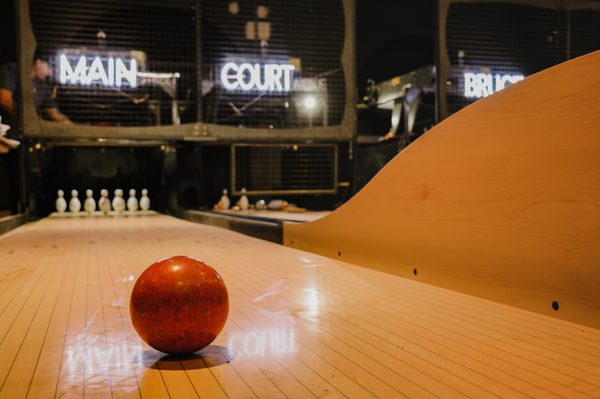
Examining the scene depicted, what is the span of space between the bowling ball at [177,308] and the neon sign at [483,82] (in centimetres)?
566

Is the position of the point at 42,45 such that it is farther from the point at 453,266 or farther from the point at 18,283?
the point at 453,266

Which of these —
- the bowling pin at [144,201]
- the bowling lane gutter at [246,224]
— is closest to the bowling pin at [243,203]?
the bowling lane gutter at [246,224]

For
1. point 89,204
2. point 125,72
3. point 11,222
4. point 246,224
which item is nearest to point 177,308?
point 246,224

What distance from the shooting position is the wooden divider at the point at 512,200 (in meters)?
1.76

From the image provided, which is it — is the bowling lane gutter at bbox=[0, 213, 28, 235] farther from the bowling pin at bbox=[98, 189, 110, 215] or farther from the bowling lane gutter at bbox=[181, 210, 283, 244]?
the bowling lane gutter at bbox=[181, 210, 283, 244]

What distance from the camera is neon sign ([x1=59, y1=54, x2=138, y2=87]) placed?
5652 mm

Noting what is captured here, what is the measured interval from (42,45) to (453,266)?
15.8 ft

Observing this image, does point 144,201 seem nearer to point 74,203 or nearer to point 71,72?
point 74,203

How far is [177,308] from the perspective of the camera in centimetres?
139

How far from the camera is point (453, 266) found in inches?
91.7

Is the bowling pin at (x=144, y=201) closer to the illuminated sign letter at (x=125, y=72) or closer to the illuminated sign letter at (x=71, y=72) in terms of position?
the illuminated sign letter at (x=125, y=72)

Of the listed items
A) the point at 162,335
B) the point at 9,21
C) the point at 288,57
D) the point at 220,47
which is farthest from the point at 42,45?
the point at 162,335

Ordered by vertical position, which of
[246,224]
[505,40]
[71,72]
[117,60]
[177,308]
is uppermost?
[505,40]

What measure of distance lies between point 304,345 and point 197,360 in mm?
274
